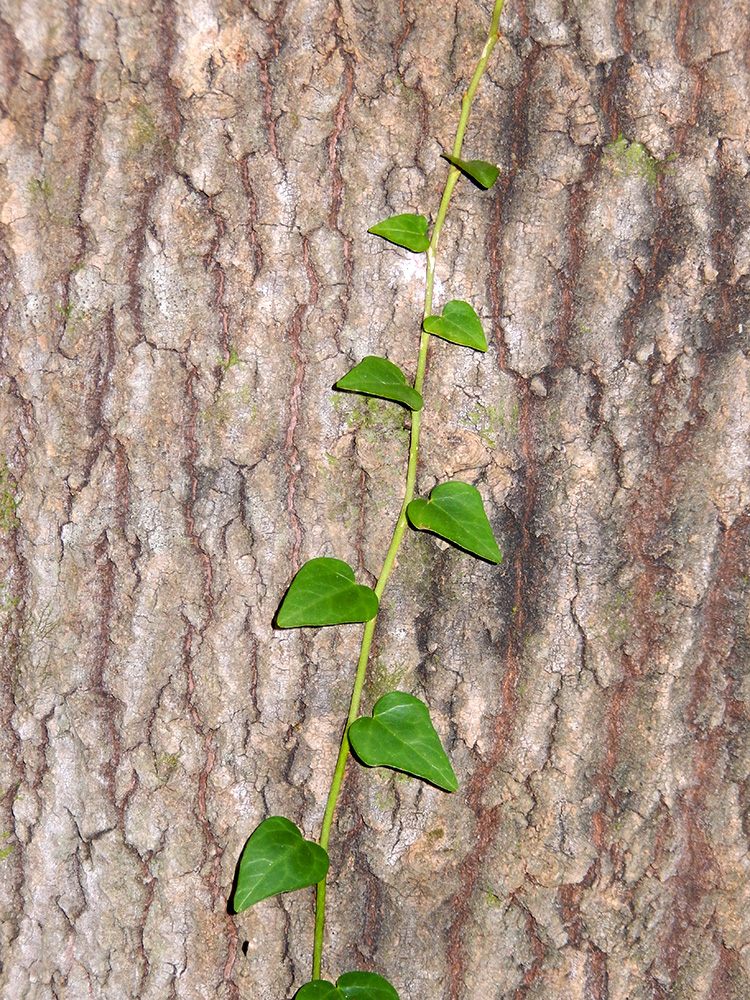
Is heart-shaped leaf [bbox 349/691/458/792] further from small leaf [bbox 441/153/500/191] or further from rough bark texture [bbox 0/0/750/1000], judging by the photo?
small leaf [bbox 441/153/500/191]

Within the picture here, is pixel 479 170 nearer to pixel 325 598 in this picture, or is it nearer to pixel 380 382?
pixel 380 382

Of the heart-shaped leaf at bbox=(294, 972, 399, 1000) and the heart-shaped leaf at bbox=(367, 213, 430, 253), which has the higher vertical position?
the heart-shaped leaf at bbox=(367, 213, 430, 253)

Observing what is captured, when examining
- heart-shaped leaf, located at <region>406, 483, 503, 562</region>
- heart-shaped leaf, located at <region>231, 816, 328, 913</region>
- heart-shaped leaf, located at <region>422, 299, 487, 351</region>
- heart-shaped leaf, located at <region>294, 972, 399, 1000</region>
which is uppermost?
heart-shaped leaf, located at <region>422, 299, 487, 351</region>

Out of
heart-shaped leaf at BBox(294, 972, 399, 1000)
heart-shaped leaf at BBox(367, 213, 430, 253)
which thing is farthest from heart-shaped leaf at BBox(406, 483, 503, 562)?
heart-shaped leaf at BBox(294, 972, 399, 1000)

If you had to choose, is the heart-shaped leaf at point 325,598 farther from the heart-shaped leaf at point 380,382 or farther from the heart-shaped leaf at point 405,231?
the heart-shaped leaf at point 405,231

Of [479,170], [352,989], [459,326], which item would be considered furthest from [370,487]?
[352,989]
